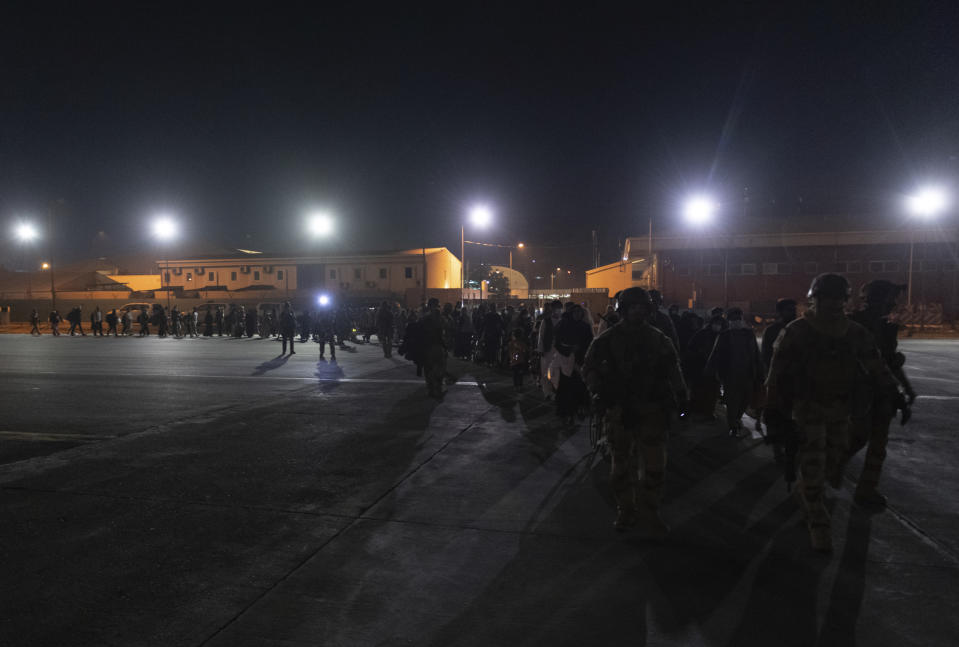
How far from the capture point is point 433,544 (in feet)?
12.9

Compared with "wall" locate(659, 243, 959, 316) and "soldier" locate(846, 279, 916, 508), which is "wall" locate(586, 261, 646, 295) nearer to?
"wall" locate(659, 243, 959, 316)

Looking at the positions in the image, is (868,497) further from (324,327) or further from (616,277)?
(616,277)

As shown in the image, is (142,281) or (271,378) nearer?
(271,378)

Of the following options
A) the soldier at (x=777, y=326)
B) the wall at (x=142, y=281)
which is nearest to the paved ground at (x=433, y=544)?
the soldier at (x=777, y=326)

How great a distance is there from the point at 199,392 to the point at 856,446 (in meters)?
10.9

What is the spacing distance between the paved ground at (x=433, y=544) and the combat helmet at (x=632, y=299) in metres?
1.69

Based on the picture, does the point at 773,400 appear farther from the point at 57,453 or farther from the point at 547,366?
the point at 57,453

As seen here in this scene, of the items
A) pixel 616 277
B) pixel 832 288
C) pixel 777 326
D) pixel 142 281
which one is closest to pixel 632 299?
pixel 832 288

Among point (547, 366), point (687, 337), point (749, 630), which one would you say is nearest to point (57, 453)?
point (547, 366)

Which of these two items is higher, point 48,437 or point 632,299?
point 632,299

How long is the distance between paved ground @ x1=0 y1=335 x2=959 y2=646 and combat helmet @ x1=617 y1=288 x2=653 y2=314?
5.53ft

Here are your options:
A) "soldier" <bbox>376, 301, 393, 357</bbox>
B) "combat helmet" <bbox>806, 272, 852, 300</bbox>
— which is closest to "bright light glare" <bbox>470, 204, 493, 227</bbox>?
"soldier" <bbox>376, 301, 393, 357</bbox>

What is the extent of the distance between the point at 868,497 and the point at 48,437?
30.5 ft

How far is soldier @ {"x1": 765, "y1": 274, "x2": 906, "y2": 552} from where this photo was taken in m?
3.80
